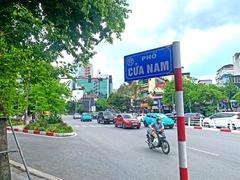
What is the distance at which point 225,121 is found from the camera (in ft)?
101

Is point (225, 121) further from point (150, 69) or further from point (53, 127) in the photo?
point (150, 69)

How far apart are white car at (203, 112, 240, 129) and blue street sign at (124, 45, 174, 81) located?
25.9 m

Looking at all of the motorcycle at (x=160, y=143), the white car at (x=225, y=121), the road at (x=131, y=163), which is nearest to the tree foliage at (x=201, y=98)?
the white car at (x=225, y=121)

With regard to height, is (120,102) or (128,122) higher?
(120,102)

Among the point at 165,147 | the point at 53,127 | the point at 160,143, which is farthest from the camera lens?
the point at 53,127

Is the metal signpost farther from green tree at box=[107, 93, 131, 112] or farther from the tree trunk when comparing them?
green tree at box=[107, 93, 131, 112]

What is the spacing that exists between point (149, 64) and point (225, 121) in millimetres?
27988

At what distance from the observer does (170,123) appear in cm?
3250

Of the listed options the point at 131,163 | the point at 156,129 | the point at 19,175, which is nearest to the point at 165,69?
the point at 19,175

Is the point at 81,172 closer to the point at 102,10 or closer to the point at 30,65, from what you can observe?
the point at 30,65

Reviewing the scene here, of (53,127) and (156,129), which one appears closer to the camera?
(156,129)

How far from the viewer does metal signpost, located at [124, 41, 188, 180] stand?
163 inches

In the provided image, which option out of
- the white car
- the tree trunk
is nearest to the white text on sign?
the tree trunk

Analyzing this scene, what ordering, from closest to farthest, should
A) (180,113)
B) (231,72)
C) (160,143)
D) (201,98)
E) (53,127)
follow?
(180,113) < (160,143) < (53,127) < (201,98) < (231,72)
